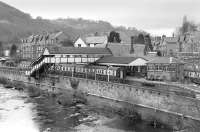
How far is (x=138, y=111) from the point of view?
93.1ft

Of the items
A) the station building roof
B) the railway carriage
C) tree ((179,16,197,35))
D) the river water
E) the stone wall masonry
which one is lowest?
the river water

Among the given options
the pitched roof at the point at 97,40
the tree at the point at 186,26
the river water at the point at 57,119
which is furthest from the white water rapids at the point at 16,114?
the tree at the point at 186,26

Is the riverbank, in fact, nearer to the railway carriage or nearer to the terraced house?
the railway carriage

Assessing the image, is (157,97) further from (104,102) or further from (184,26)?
(184,26)

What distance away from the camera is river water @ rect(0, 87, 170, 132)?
25062 mm

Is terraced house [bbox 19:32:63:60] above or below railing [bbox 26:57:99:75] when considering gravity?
above

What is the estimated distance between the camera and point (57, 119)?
28.5 meters

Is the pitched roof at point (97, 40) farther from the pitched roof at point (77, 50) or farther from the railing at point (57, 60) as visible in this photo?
the railing at point (57, 60)

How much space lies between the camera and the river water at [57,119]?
82.2 feet

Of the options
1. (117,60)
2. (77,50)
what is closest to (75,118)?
(117,60)

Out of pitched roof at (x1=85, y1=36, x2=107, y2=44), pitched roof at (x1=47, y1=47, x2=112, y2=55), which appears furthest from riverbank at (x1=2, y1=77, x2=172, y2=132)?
pitched roof at (x1=85, y1=36, x2=107, y2=44)

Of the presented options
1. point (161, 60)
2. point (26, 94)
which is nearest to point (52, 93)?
point (26, 94)

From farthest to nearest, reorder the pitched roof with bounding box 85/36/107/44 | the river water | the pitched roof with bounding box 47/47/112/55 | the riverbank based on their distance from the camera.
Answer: the pitched roof with bounding box 85/36/107/44
the pitched roof with bounding box 47/47/112/55
the riverbank
the river water

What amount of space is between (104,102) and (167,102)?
30.4 feet
